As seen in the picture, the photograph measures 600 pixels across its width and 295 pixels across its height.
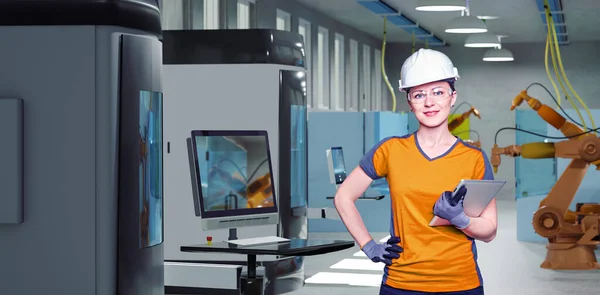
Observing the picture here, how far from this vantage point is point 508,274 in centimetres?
820

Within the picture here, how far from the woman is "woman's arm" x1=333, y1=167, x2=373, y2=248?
0.12 feet

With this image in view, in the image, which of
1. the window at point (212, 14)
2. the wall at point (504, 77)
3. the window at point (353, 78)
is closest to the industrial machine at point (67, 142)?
the window at point (212, 14)

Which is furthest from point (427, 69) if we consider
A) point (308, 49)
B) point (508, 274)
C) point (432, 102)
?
point (308, 49)

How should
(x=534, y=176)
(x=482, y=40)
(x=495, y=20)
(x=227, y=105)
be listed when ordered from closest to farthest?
(x=227, y=105), (x=534, y=176), (x=482, y=40), (x=495, y=20)

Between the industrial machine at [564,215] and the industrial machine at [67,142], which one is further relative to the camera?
the industrial machine at [564,215]

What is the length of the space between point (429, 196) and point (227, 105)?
472 cm

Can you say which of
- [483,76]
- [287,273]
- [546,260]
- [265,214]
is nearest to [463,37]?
[483,76]

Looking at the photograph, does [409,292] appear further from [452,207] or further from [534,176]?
[534,176]

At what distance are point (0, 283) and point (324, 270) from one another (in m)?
4.52

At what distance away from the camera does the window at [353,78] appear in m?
17.0

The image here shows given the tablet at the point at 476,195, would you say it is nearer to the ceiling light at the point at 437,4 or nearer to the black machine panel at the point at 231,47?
the black machine panel at the point at 231,47

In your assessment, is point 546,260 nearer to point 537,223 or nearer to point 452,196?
point 537,223

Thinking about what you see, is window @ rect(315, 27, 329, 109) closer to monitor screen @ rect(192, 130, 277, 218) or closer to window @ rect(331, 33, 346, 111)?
window @ rect(331, 33, 346, 111)

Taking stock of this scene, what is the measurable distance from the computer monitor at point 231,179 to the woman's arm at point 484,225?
1.94m
